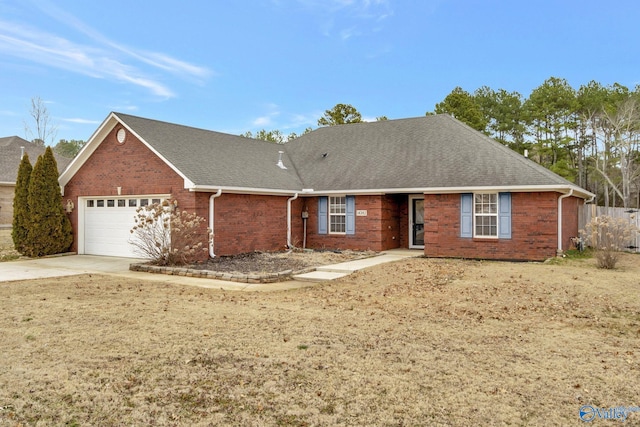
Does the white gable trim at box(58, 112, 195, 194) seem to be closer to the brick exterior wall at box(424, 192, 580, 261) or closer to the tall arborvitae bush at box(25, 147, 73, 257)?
the tall arborvitae bush at box(25, 147, 73, 257)

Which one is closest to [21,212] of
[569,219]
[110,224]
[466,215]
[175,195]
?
[110,224]

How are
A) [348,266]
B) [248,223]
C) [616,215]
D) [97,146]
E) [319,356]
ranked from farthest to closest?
[616,215], [97,146], [248,223], [348,266], [319,356]

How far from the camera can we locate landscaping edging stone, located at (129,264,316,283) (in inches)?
441

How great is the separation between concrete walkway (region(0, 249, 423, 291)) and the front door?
1.68m

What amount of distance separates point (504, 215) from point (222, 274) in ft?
31.2

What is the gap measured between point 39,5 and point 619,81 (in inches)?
1675

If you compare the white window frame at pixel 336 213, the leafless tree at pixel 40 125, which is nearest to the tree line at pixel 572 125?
the white window frame at pixel 336 213

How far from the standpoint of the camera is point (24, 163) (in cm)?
1697

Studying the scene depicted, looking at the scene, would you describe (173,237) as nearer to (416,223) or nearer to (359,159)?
(359,159)

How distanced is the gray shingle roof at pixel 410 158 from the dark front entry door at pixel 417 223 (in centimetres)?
175

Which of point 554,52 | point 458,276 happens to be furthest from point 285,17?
point 554,52

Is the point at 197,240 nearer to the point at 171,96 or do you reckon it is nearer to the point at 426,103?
the point at 171,96

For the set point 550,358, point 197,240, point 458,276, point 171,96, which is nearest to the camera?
point 550,358

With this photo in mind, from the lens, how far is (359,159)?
64.5 feet
